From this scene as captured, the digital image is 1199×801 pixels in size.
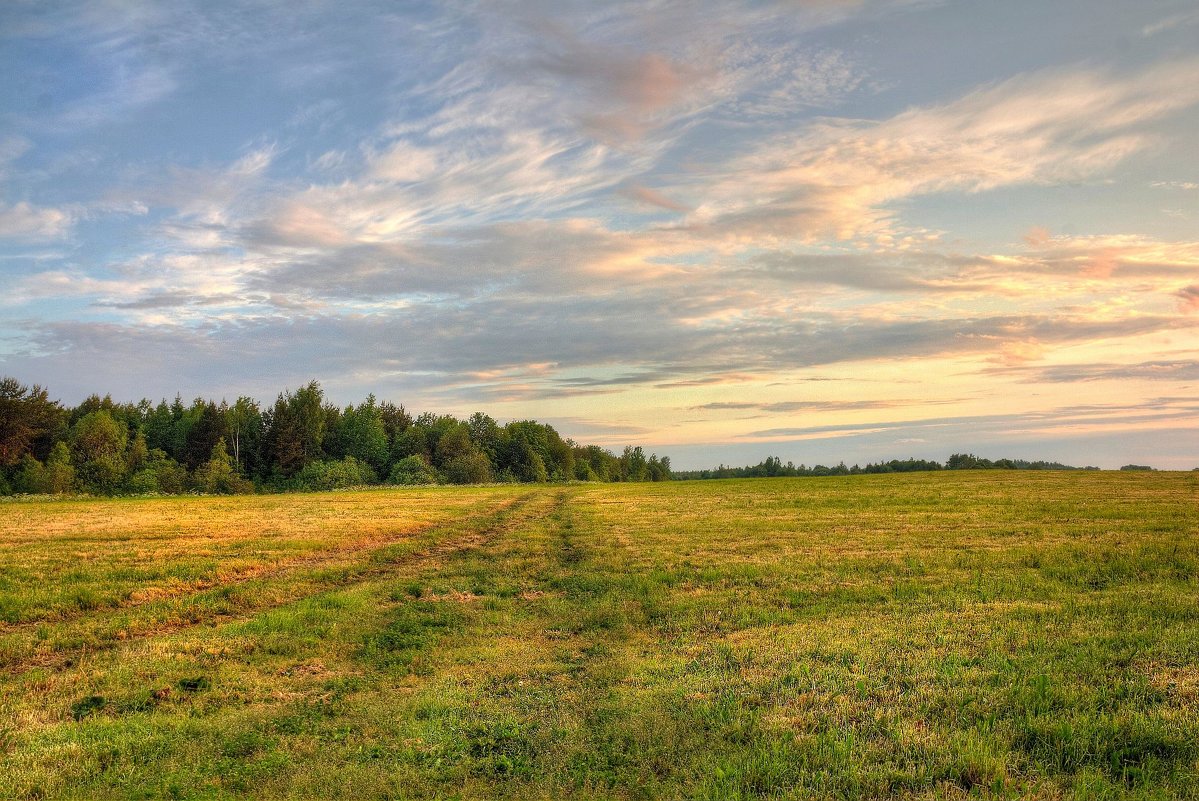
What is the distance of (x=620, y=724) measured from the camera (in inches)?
349

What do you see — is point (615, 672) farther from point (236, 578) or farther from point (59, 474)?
point (59, 474)

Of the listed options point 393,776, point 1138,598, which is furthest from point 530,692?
point 1138,598

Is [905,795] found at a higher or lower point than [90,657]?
higher

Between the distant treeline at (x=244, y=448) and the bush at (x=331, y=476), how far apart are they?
264mm

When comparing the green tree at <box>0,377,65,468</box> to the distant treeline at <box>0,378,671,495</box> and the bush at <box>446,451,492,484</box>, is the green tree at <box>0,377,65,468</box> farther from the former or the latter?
the bush at <box>446,451,492,484</box>

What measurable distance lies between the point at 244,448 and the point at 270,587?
452ft

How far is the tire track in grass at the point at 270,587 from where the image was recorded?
13.7 meters

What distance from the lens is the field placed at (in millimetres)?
7676

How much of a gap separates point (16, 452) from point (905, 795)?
127183 millimetres

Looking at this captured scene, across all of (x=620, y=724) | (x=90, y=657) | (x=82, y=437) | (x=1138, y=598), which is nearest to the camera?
(x=620, y=724)

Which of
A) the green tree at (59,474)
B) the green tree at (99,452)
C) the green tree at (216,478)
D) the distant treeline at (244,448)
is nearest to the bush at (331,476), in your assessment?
the distant treeline at (244,448)

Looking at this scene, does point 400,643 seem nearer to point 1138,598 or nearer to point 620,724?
point 620,724

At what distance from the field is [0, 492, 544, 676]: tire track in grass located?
13 centimetres

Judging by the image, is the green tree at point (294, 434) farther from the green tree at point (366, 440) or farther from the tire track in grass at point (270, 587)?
the tire track in grass at point (270, 587)
